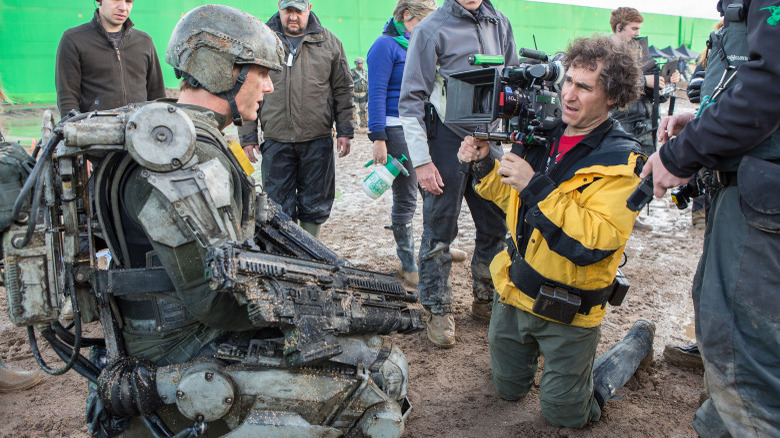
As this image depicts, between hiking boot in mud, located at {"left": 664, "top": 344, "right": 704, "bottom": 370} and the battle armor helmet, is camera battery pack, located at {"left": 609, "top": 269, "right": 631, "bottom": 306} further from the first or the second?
the battle armor helmet

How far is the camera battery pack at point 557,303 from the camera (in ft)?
9.07

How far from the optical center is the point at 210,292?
6.56ft

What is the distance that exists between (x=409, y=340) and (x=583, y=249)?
1865mm

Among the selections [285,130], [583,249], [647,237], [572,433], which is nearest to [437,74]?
[285,130]

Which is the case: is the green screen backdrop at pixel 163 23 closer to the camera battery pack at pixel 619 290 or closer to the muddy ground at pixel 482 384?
the muddy ground at pixel 482 384

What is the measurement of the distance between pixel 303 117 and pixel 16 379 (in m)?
2.80

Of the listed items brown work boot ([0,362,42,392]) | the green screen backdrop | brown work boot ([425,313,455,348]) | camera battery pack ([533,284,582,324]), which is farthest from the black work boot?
the green screen backdrop

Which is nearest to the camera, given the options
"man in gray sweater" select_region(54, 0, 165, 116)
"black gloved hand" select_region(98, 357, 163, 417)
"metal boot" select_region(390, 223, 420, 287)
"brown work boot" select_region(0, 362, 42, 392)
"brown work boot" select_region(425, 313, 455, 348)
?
"black gloved hand" select_region(98, 357, 163, 417)

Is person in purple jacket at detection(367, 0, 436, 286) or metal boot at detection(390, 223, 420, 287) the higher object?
person in purple jacket at detection(367, 0, 436, 286)

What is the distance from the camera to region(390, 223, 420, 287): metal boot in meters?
5.02

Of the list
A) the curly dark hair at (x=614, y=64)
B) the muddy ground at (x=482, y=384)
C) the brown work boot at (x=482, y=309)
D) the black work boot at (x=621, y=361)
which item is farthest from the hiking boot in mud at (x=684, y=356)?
the curly dark hair at (x=614, y=64)

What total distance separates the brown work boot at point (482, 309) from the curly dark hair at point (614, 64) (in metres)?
1.95

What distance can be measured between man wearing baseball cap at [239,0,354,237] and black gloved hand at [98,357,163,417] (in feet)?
8.92

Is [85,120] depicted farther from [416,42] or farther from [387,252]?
[387,252]
